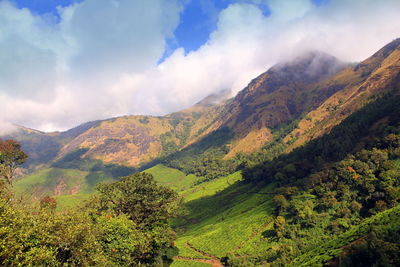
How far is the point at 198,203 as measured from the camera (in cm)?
16725

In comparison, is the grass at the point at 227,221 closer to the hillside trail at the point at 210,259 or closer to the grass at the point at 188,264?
the hillside trail at the point at 210,259

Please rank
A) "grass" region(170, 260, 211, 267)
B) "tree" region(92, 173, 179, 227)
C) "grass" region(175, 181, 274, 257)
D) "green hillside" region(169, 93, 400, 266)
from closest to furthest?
"tree" region(92, 173, 179, 227), "green hillside" region(169, 93, 400, 266), "grass" region(170, 260, 211, 267), "grass" region(175, 181, 274, 257)

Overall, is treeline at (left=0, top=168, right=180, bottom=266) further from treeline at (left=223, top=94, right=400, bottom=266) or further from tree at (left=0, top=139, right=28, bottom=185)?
treeline at (left=223, top=94, right=400, bottom=266)

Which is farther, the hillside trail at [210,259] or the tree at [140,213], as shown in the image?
the hillside trail at [210,259]

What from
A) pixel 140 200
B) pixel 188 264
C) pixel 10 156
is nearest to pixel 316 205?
pixel 188 264

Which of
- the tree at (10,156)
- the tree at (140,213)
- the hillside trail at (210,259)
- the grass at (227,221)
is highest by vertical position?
the tree at (10,156)

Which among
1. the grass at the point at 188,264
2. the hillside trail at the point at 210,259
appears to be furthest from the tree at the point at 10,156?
the hillside trail at the point at 210,259

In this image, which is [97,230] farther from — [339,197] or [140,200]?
[339,197]

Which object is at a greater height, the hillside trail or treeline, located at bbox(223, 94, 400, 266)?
treeline, located at bbox(223, 94, 400, 266)

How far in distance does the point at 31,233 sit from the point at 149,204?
26549 millimetres

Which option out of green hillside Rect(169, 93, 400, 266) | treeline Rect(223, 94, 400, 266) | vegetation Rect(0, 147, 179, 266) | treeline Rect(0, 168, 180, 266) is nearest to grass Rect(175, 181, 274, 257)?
green hillside Rect(169, 93, 400, 266)

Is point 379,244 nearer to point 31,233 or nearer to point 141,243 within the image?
point 141,243

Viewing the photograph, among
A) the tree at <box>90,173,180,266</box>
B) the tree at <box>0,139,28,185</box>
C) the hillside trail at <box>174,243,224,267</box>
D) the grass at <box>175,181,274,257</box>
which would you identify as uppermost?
the tree at <box>0,139,28,185</box>

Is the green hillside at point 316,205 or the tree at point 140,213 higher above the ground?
the tree at point 140,213
